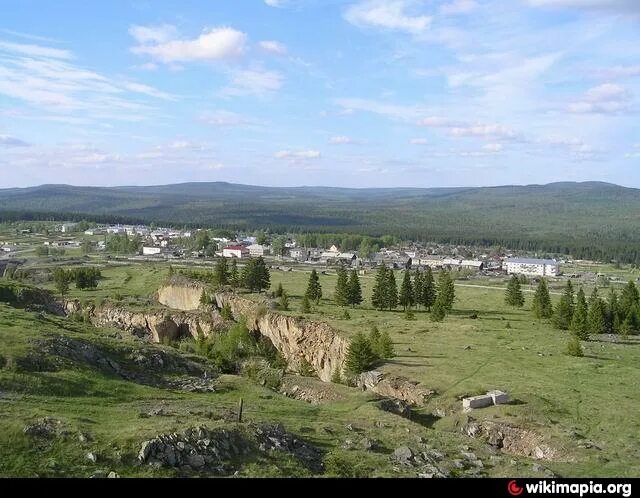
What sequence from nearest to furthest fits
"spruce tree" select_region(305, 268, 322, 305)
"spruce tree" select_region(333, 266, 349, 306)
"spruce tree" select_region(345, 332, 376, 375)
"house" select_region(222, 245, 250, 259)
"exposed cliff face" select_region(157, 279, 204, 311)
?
"spruce tree" select_region(345, 332, 376, 375) → "spruce tree" select_region(305, 268, 322, 305) → "spruce tree" select_region(333, 266, 349, 306) → "exposed cliff face" select_region(157, 279, 204, 311) → "house" select_region(222, 245, 250, 259)

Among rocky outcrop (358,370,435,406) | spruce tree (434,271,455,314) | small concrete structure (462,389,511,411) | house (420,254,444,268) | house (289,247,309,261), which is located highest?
spruce tree (434,271,455,314)

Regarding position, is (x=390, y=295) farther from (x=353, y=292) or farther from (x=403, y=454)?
(x=403, y=454)

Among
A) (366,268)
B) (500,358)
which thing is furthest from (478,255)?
(500,358)

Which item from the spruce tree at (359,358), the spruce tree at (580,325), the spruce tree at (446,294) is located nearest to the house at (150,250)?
the spruce tree at (446,294)

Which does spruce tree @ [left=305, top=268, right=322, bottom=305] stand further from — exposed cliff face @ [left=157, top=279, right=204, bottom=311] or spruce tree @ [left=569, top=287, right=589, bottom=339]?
spruce tree @ [left=569, top=287, right=589, bottom=339]

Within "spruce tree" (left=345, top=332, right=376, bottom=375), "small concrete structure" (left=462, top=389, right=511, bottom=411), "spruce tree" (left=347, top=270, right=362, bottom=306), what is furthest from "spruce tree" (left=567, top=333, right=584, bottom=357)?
"spruce tree" (left=347, top=270, right=362, bottom=306)

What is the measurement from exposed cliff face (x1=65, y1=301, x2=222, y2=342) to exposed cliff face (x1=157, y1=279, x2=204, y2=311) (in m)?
→ 8.86

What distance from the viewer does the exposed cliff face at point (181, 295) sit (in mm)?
77812

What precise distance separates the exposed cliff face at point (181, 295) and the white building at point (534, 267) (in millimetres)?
85071

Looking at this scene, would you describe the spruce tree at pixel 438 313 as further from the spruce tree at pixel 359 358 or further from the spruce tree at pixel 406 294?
the spruce tree at pixel 359 358

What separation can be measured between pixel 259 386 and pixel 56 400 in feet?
46.8

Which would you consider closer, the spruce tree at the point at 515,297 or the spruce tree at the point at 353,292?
the spruce tree at the point at 353,292

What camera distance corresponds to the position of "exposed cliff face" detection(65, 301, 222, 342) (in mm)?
64812
